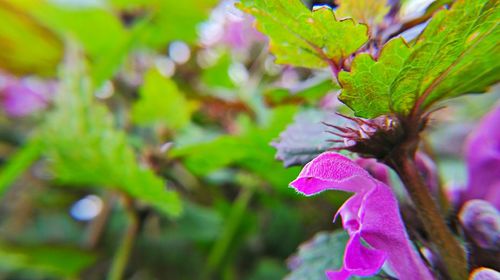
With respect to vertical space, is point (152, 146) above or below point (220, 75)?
below

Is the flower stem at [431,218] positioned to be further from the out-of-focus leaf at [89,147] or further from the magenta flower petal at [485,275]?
the out-of-focus leaf at [89,147]

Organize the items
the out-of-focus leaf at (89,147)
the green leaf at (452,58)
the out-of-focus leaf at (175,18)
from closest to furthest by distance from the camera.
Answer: the green leaf at (452,58) < the out-of-focus leaf at (89,147) < the out-of-focus leaf at (175,18)

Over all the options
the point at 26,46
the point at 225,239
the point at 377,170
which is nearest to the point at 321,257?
the point at 377,170

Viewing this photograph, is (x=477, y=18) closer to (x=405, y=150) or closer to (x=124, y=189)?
(x=405, y=150)

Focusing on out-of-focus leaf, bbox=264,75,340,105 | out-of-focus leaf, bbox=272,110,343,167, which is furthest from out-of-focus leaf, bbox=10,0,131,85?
out-of-focus leaf, bbox=272,110,343,167

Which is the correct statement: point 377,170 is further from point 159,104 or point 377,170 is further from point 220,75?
point 220,75

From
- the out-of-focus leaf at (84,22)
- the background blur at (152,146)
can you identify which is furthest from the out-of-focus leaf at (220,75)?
the out-of-focus leaf at (84,22)
